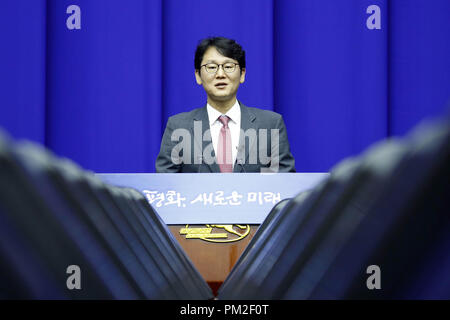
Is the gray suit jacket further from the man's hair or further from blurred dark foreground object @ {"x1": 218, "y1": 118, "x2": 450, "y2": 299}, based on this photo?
blurred dark foreground object @ {"x1": 218, "y1": 118, "x2": 450, "y2": 299}

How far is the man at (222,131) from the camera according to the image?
4.30 feet

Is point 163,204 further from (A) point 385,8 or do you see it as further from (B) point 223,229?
(A) point 385,8

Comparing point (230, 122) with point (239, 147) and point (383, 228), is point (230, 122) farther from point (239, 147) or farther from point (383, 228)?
point (383, 228)

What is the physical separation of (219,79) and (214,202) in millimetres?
803

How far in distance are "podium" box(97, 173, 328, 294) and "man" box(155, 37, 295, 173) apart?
0.57 metres

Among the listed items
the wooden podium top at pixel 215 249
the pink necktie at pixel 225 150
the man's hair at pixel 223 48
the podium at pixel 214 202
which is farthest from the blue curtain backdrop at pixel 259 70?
the wooden podium top at pixel 215 249

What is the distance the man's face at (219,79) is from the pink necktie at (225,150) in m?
0.09

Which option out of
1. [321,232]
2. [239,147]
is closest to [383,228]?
[321,232]

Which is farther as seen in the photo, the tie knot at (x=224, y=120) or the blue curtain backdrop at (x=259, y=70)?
the blue curtain backdrop at (x=259, y=70)

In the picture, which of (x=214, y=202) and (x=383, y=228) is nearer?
(x=383, y=228)

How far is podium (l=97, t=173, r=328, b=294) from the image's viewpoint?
61 cm

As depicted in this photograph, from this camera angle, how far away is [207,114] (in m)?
1.43

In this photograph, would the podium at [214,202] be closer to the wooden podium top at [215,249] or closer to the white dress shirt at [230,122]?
the wooden podium top at [215,249]

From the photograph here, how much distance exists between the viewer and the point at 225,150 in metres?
1.32
